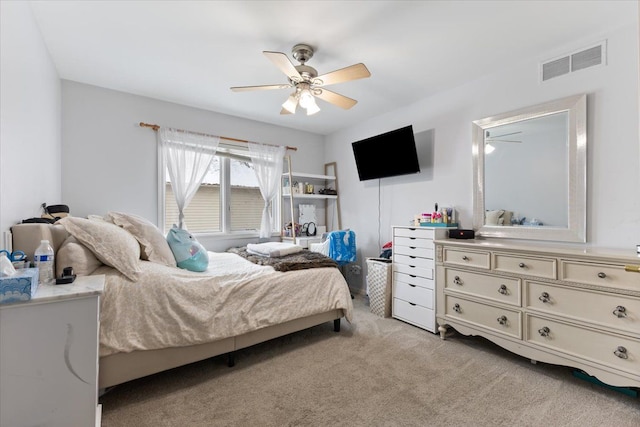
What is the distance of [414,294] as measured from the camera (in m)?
3.09

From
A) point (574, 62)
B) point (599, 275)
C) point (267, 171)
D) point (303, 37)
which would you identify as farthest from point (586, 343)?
point (267, 171)

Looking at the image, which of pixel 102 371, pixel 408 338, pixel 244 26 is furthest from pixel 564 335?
pixel 244 26

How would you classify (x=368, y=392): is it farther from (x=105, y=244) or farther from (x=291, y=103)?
(x=291, y=103)

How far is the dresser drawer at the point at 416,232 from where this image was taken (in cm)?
296

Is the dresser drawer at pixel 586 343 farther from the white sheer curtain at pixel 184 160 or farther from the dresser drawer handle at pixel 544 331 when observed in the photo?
the white sheer curtain at pixel 184 160

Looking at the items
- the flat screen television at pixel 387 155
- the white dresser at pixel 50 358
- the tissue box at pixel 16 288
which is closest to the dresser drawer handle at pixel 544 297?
the flat screen television at pixel 387 155

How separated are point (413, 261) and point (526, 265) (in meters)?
1.08

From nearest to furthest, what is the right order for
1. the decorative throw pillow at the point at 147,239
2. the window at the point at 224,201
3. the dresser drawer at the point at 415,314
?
the decorative throw pillow at the point at 147,239 < the dresser drawer at the point at 415,314 < the window at the point at 224,201

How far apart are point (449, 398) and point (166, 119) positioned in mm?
3937

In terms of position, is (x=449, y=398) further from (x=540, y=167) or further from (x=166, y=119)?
(x=166, y=119)

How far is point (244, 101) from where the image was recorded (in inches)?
138

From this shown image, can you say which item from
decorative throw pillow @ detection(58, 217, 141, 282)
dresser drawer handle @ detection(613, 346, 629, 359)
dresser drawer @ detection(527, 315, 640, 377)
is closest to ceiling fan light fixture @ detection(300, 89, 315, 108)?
decorative throw pillow @ detection(58, 217, 141, 282)

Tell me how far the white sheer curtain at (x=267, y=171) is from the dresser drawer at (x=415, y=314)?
79.9 inches

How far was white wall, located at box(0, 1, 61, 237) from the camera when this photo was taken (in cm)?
152
